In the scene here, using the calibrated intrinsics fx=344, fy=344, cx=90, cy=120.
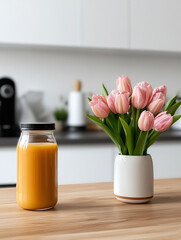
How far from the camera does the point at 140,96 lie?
0.86 m

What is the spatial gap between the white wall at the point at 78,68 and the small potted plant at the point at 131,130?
1.86m

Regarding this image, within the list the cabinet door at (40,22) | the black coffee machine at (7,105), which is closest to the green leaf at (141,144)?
the black coffee machine at (7,105)

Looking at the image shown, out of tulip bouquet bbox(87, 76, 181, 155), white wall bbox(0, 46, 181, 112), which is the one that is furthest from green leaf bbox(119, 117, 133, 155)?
white wall bbox(0, 46, 181, 112)

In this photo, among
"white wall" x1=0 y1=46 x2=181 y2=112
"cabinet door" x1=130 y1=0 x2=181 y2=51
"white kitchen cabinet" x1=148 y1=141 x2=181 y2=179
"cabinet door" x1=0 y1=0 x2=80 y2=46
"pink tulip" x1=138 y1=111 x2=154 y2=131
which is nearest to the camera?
"pink tulip" x1=138 y1=111 x2=154 y2=131

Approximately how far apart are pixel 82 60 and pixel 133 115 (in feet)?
6.49

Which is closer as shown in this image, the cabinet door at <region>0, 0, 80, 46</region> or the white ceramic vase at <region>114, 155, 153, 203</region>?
the white ceramic vase at <region>114, 155, 153, 203</region>

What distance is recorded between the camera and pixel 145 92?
861 mm

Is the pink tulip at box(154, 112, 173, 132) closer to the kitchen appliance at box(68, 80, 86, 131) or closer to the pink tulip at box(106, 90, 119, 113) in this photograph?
the pink tulip at box(106, 90, 119, 113)

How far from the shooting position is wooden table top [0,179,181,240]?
0.69 m

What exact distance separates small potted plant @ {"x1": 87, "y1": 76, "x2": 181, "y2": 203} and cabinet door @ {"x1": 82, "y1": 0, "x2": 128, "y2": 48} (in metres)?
1.63

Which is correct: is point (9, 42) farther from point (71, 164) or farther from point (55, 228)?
point (55, 228)

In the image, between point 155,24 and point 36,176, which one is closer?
point 36,176

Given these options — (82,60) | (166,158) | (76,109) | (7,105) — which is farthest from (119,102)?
(82,60)

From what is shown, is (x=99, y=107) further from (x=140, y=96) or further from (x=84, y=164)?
(x=84, y=164)
